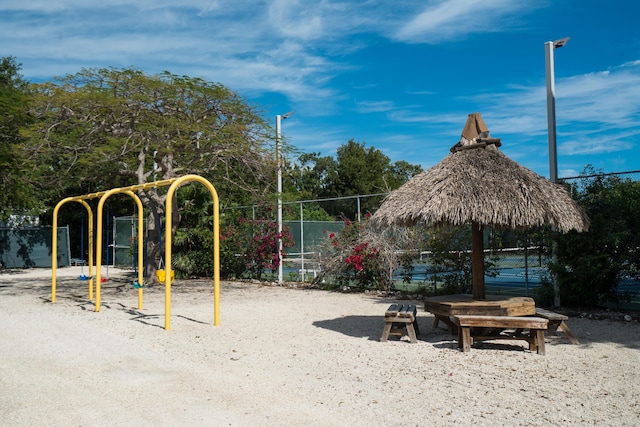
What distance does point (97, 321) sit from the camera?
10.3 meters

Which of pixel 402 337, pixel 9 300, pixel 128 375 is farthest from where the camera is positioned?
pixel 9 300

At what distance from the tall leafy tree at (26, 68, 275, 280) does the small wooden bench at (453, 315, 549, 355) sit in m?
8.66

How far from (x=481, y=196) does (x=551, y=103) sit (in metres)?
4.92

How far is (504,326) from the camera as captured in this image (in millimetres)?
7520

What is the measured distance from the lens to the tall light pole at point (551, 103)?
446 inches

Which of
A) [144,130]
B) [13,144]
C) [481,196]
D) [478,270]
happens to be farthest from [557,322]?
[13,144]

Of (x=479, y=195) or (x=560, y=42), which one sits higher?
(x=560, y=42)

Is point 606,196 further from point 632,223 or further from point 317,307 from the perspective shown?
point 317,307

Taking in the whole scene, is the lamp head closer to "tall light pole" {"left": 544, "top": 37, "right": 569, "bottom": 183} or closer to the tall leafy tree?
"tall light pole" {"left": 544, "top": 37, "right": 569, "bottom": 183}

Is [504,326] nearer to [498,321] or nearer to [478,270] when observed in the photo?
[498,321]

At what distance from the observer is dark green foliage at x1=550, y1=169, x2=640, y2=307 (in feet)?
33.1

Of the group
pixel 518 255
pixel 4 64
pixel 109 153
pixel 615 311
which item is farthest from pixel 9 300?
pixel 4 64

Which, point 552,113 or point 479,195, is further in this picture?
point 552,113

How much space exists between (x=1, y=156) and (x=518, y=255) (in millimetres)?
14135
